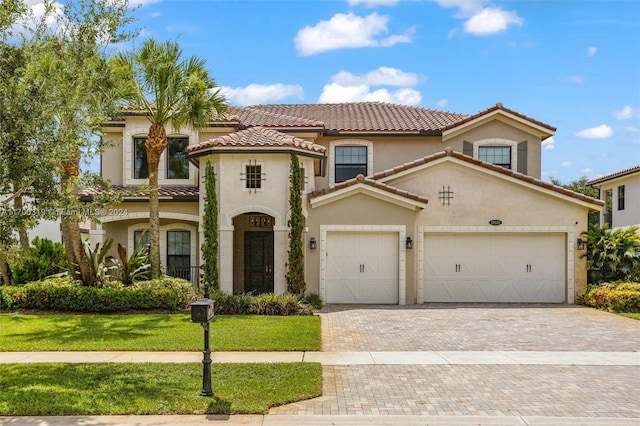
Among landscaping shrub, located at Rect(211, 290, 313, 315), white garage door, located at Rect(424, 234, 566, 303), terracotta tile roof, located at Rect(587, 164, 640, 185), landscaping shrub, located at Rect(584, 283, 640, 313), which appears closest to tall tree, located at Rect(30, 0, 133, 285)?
landscaping shrub, located at Rect(211, 290, 313, 315)

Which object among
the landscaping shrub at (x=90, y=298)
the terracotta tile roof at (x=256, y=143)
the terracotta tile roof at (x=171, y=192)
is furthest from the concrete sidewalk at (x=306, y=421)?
the terracotta tile roof at (x=171, y=192)

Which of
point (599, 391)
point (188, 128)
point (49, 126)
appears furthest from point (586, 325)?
point (188, 128)

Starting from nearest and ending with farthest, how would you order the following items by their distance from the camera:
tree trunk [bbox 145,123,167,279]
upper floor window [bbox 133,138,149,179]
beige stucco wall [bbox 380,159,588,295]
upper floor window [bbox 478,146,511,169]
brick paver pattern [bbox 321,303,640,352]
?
brick paver pattern [bbox 321,303,640,352] → tree trunk [bbox 145,123,167,279] → beige stucco wall [bbox 380,159,588,295] → upper floor window [bbox 133,138,149,179] → upper floor window [bbox 478,146,511,169]

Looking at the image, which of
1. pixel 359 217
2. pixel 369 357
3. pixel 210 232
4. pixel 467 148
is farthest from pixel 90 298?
pixel 467 148

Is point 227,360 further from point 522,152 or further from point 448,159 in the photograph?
point 522,152

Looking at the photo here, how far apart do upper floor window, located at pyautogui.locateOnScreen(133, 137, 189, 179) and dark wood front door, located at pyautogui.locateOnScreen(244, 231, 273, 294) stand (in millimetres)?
3720

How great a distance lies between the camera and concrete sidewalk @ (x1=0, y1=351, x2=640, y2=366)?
10172mm

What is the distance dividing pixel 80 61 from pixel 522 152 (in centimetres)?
1780

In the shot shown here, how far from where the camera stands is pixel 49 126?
27.5ft

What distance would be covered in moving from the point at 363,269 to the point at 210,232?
5.05 meters

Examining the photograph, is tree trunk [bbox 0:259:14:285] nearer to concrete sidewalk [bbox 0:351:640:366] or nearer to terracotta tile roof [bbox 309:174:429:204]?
concrete sidewalk [bbox 0:351:640:366]

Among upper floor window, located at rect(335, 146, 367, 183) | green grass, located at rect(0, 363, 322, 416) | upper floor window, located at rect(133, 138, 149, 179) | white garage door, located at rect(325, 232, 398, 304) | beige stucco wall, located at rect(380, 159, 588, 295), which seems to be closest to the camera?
green grass, located at rect(0, 363, 322, 416)

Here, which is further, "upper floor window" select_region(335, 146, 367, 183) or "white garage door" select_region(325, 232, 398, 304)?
"upper floor window" select_region(335, 146, 367, 183)

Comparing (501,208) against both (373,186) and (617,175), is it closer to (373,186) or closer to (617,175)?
(373,186)
